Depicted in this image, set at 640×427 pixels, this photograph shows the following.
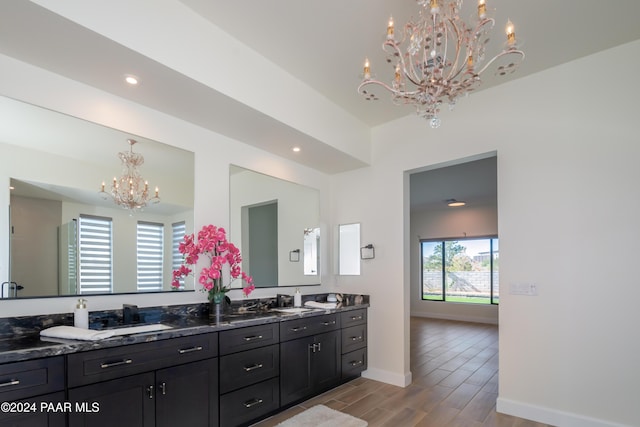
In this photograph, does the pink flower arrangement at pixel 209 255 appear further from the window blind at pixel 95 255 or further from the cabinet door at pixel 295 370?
the cabinet door at pixel 295 370

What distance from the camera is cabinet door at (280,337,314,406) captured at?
303 cm

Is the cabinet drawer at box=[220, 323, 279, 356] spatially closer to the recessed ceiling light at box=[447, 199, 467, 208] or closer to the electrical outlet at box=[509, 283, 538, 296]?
the electrical outlet at box=[509, 283, 538, 296]

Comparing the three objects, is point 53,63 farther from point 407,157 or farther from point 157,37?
point 407,157

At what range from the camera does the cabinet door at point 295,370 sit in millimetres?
3031

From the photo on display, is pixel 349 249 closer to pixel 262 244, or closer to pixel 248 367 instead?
pixel 262 244

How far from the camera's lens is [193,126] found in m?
3.06

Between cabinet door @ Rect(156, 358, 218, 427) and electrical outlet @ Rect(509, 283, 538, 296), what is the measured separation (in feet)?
8.76

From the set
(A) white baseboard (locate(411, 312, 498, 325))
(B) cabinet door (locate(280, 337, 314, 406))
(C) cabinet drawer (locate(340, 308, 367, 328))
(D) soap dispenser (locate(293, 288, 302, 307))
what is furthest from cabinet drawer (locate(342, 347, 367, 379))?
(A) white baseboard (locate(411, 312, 498, 325))

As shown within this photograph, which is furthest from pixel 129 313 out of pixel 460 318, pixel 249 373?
pixel 460 318

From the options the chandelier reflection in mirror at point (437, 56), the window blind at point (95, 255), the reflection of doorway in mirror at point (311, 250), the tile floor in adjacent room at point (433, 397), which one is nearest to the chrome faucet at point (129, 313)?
the window blind at point (95, 255)

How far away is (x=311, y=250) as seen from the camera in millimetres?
4336

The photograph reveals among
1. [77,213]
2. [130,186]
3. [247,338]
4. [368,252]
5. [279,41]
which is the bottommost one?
[247,338]

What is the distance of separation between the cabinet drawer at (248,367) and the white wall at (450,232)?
5.67 meters

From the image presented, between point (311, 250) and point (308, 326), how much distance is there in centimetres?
118
